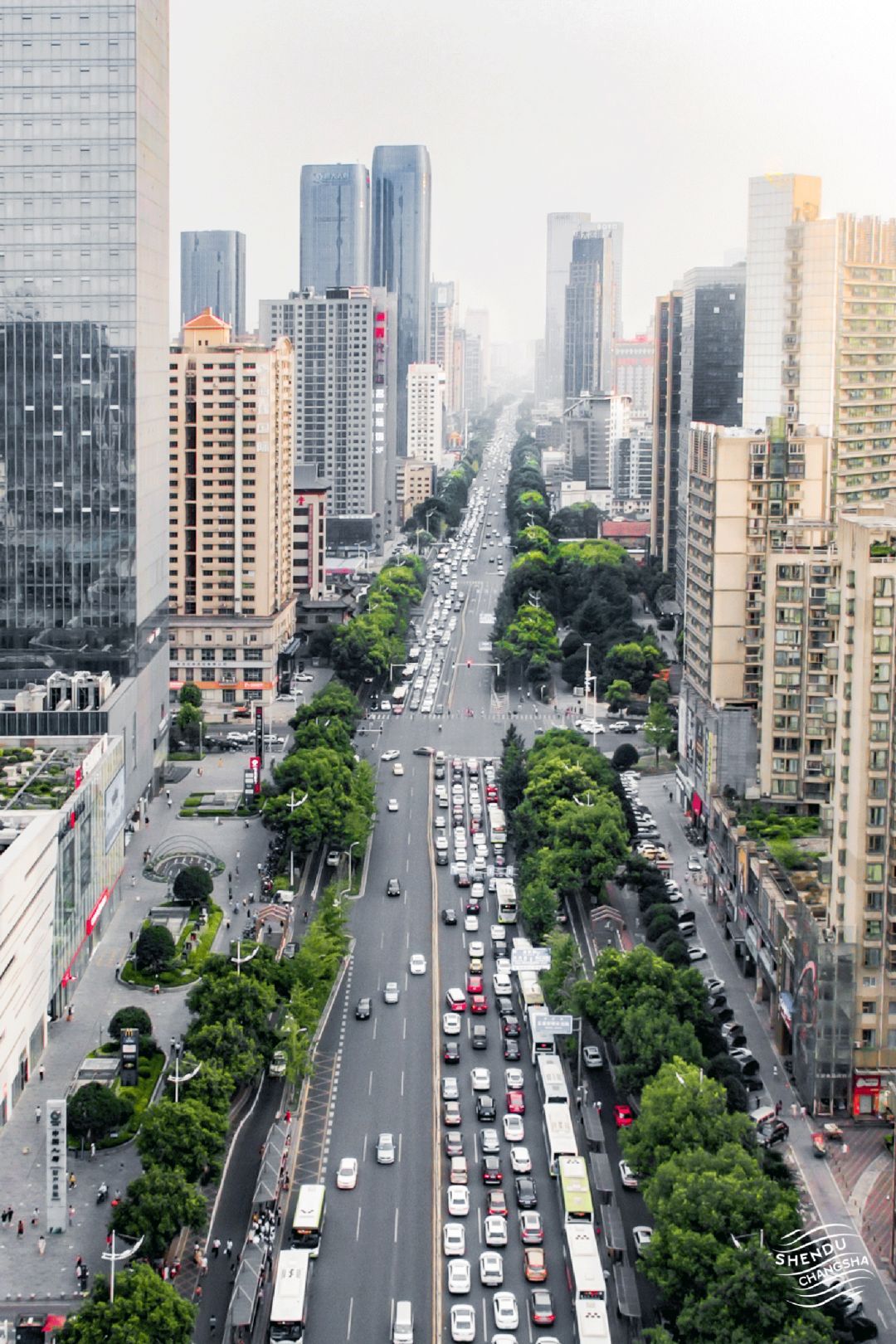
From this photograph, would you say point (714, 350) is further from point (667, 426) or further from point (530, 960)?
point (530, 960)

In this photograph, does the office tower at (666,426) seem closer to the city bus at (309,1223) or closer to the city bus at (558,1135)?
the city bus at (558,1135)

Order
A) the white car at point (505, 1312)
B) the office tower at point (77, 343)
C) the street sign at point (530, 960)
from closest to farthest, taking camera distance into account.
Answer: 1. the white car at point (505, 1312)
2. the street sign at point (530, 960)
3. the office tower at point (77, 343)

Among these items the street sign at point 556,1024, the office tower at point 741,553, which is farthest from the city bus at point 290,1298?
the office tower at point 741,553

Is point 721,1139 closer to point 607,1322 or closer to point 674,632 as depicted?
point 607,1322

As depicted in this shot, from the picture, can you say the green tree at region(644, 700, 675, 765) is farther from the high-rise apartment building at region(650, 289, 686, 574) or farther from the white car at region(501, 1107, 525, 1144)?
the high-rise apartment building at region(650, 289, 686, 574)

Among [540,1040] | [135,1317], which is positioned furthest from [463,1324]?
[540,1040]

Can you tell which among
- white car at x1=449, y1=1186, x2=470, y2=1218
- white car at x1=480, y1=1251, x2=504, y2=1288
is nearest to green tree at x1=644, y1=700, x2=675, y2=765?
white car at x1=449, y1=1186, x2=470, y2=1218
